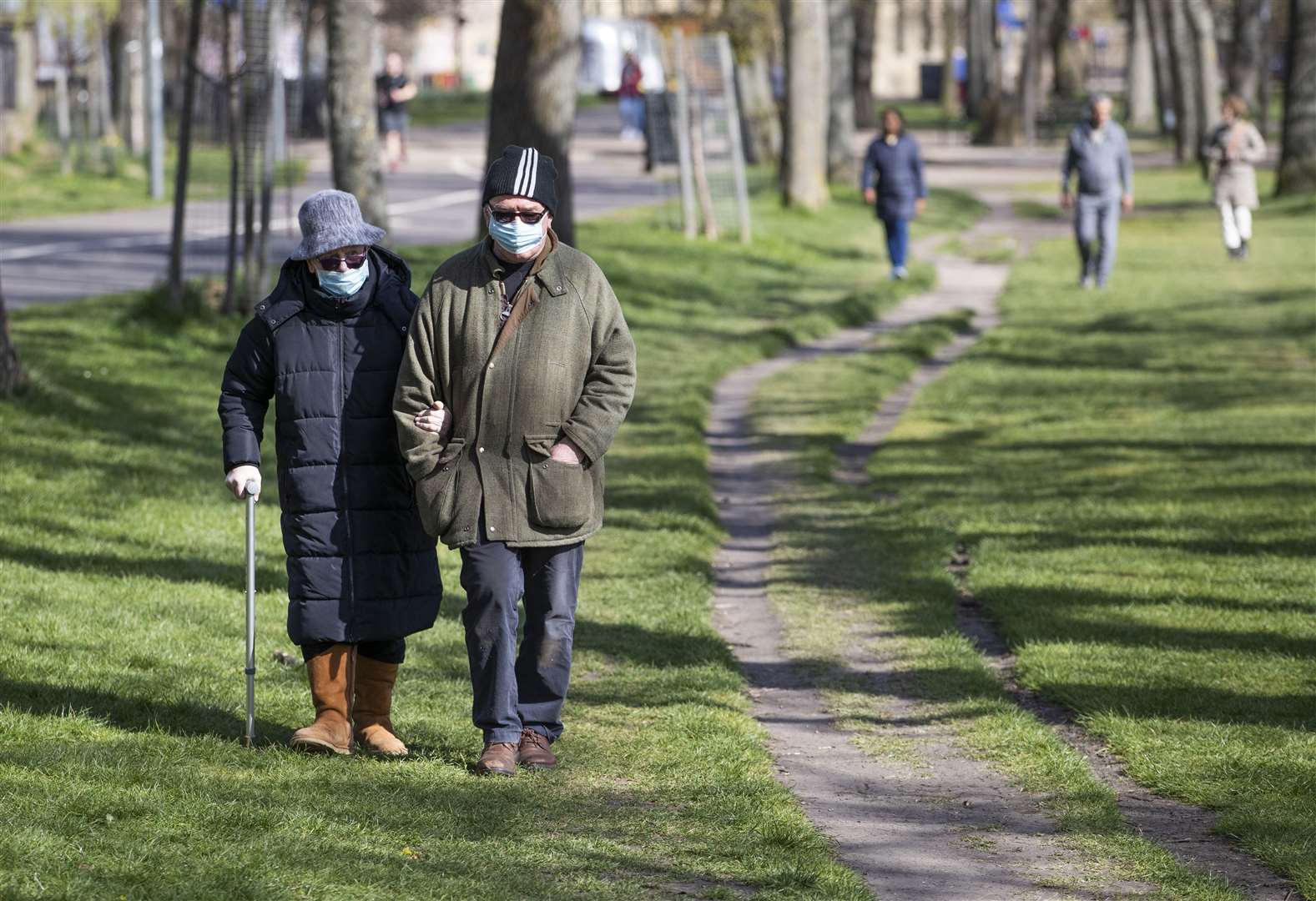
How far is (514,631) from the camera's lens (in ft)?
20.4

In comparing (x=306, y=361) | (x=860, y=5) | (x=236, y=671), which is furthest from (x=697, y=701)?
(x=860, y=5)

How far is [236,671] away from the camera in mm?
7480

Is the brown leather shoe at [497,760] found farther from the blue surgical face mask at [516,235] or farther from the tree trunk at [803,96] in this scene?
the tree trunk at [803,96]

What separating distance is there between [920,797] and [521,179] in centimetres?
239

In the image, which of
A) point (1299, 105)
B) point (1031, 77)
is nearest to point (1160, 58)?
point (1031, 77)

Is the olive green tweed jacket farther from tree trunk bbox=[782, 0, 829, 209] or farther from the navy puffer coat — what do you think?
tree trunk bbox=[782, 0, 829, 209]

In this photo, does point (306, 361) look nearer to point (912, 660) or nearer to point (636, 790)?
point (636, 790)

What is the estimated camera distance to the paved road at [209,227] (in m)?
18.1

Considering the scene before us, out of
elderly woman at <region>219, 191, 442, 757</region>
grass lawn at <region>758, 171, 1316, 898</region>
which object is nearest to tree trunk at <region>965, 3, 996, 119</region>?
grass lawn at <region>758, 171, 1316, 898</region>

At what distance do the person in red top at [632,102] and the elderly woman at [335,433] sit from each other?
124 feet

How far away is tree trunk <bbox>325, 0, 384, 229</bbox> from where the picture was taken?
14.9m

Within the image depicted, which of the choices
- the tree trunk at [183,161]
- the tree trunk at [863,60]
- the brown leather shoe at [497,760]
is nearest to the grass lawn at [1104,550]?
the brown leather shoe at [497,760]

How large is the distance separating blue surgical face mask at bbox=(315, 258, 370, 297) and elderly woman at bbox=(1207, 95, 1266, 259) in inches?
781

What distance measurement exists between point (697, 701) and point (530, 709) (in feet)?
3.96
